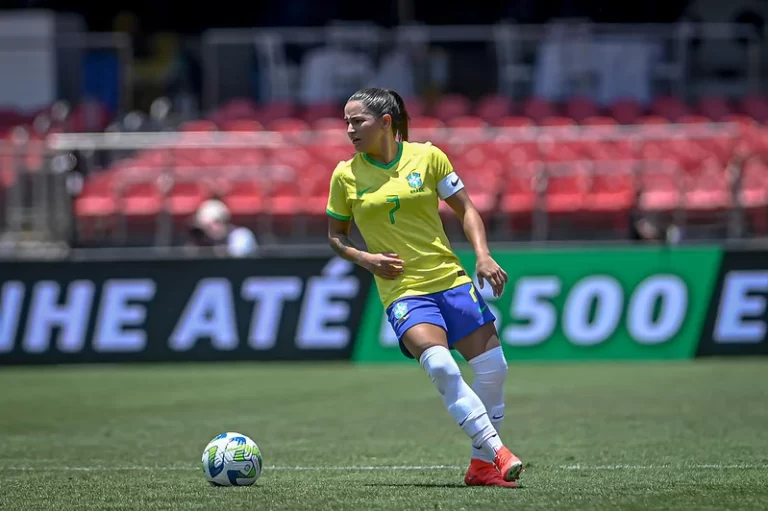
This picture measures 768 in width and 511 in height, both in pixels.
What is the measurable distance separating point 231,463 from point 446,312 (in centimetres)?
142

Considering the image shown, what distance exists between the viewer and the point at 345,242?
699 centimetres

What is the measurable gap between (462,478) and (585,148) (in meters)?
12.8

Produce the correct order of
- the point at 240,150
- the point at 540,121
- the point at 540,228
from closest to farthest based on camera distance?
the point at 540,228
the point at 240,150
the point at 540,121

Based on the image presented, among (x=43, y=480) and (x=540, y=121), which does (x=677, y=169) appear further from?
(x=43, y=480)

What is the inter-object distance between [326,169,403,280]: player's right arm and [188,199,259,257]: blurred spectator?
10.5 metres

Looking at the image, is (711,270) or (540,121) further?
(540,121)

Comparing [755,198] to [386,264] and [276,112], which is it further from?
[386,264]

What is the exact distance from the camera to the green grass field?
6387mm

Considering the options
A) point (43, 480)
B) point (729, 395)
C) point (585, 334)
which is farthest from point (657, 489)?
point (585, 334)

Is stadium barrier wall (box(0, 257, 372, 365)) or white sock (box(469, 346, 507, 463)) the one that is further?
stadium barrier wall (box(0, 257, 372, 365))

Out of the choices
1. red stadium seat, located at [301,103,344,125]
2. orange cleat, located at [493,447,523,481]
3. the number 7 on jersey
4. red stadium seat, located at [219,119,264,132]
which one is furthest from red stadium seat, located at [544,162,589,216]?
orange cleat, located at [493,447,523,481]

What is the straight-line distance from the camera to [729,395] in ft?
39.1

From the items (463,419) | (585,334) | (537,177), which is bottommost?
(585,334)

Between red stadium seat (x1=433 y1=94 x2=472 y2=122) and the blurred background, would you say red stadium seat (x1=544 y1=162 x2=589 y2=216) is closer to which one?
the blurred background
